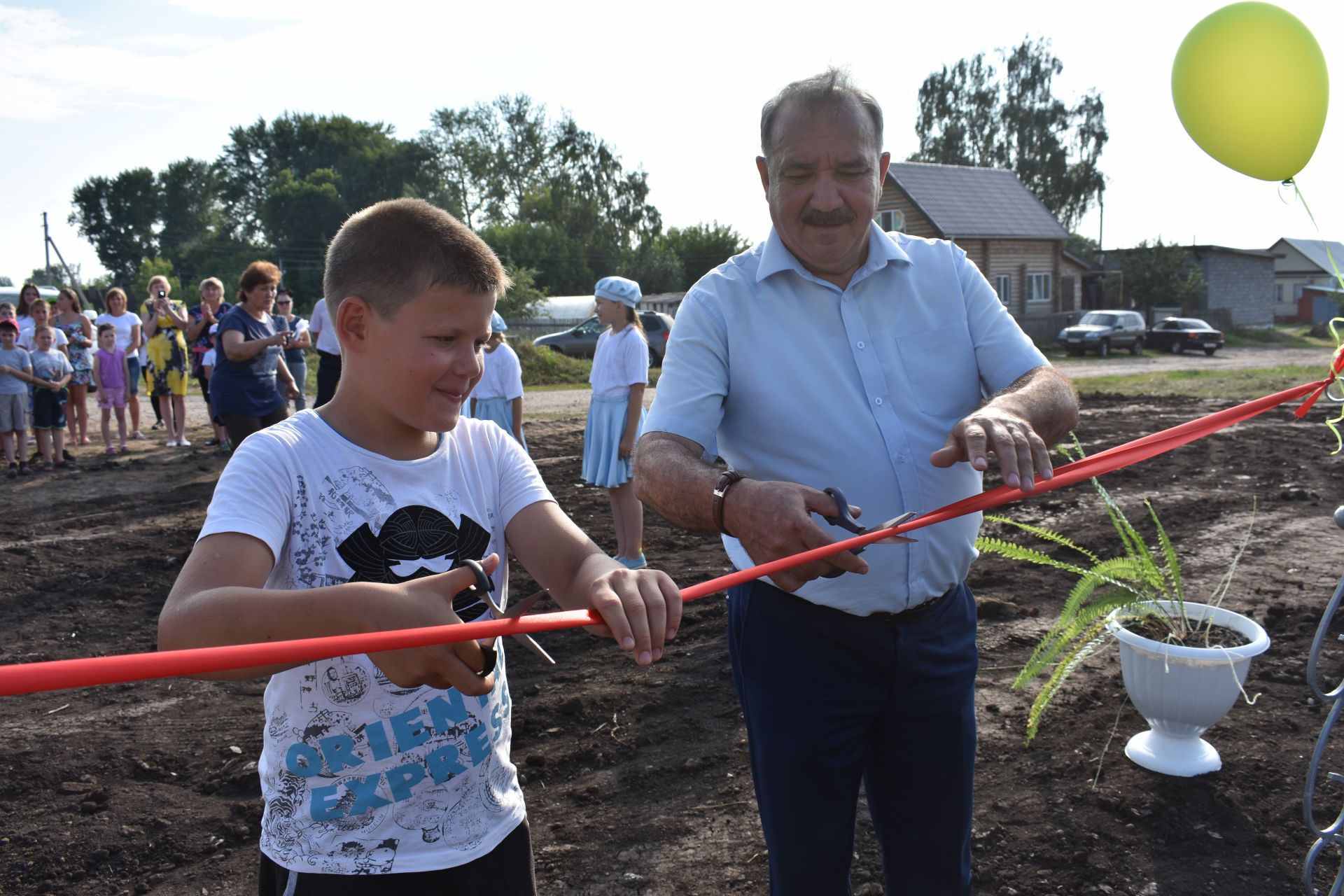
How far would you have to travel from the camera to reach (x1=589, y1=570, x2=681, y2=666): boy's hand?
4.30ft

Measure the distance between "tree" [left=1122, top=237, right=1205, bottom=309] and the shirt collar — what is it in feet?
139

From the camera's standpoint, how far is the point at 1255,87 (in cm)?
231

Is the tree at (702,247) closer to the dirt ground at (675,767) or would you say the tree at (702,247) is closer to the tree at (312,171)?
the tree at (312,171)

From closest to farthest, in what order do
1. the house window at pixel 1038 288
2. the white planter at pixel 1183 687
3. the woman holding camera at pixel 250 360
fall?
1. the white planter at pixel 1183 687
2. the woman holding camera at pixel 250 360
3. the house window at pixel 1038 288

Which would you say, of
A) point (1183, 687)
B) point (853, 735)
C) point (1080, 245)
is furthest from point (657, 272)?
point (853, 735)

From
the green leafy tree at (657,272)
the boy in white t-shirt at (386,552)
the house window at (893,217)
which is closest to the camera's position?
the boy in white t-shirt at (386,552)

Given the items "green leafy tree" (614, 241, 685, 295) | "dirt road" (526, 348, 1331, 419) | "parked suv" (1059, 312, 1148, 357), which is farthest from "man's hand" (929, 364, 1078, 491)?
"green leafy tree" (614, 241, 685, 295)

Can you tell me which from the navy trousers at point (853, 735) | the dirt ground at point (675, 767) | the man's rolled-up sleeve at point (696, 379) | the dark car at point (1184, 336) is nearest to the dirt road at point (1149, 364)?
the dark car at point (1184, 336)

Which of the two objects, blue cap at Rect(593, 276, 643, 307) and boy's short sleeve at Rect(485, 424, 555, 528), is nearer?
boy's short sleeve at Rect(485, 424, 555, 528)

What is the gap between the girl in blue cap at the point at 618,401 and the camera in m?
6.13

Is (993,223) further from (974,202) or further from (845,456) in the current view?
(845,456)

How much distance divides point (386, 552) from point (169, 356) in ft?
36.6

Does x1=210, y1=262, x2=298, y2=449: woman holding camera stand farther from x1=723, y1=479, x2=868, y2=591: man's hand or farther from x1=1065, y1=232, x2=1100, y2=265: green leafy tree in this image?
x1=1065, y1=232, x2=1100, y2=265: green leafy tree

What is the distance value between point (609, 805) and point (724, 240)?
49240 mm
